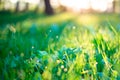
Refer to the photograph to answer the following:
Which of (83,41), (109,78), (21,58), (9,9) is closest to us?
(109,78)

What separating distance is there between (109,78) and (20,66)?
0.88 m

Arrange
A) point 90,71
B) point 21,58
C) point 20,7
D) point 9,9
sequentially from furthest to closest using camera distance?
point 20,7 → point 9,9 → point 21,58 → point 90,71

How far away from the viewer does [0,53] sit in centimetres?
368

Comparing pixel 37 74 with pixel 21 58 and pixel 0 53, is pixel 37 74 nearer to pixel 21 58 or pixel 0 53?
pixel 21 58

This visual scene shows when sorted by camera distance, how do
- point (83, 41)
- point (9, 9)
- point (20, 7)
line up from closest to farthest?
point (83, 41) < point (9, 9) < point (20, 7)

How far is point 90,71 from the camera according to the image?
8.63ft

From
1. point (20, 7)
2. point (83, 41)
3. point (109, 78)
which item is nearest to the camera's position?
point (109, 78)

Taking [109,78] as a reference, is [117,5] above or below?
below

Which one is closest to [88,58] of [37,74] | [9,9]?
[37,74]

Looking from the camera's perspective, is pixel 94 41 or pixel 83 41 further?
pixel 83 41

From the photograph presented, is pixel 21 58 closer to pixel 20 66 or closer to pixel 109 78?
pixel 20 66

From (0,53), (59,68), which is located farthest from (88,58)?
(0,53)

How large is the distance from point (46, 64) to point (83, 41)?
2.66 ft

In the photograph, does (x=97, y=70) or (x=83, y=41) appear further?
(x=83, y=41)
